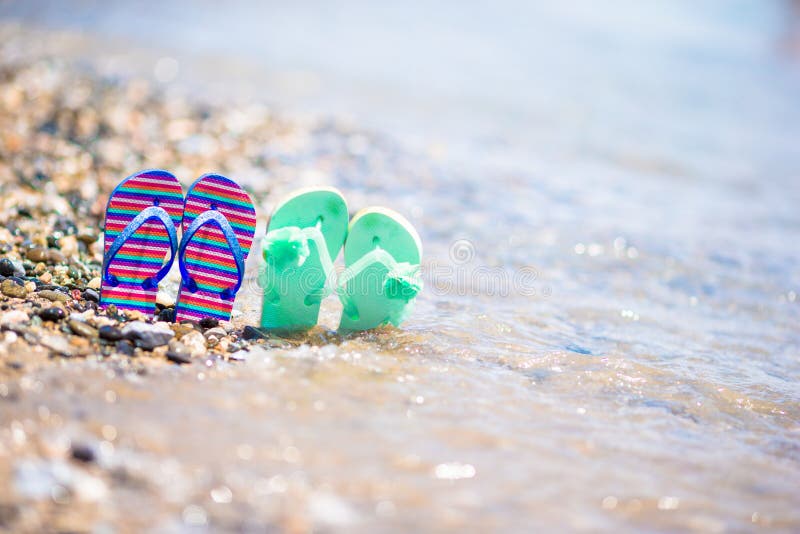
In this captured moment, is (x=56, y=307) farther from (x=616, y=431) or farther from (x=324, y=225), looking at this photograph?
(x=616, y=431)

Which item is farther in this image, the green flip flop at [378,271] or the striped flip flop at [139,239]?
the green flip flop at [378,271]

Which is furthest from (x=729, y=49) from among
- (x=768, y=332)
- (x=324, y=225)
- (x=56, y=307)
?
(x=56, y=307)

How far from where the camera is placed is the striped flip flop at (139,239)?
3.54m

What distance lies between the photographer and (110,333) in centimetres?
317

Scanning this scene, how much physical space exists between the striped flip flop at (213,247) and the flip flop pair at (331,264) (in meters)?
0.16

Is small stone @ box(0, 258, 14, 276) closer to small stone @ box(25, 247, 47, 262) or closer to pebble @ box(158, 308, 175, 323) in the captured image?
small stone @ box(25, 247, 47, 262)

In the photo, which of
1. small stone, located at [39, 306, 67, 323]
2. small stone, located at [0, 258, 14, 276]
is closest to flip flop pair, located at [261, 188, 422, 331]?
small stone, located at [39, 306, 67, 323]

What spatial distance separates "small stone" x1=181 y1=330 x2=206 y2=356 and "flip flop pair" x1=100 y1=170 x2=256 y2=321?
0.24 m

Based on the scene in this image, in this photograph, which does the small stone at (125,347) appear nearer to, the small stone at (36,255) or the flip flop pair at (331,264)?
the flip flop pair at (331,264)

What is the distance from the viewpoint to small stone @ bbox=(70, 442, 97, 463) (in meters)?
2.37

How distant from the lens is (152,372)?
3.01 m

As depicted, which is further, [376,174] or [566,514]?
[376,174]

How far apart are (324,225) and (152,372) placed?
121cm

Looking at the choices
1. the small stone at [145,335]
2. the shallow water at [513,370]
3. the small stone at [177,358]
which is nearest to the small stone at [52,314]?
the small stone at [145,335]
